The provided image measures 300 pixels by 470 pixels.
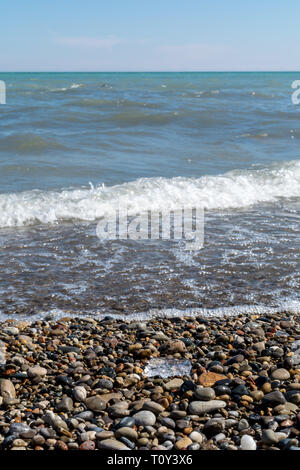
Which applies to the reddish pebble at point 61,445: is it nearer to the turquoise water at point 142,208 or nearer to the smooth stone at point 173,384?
the smooth stone at point 173,384

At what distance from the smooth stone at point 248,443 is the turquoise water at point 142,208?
2.15 metres

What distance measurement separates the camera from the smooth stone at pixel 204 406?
320 cm

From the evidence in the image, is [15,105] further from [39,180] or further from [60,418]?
[60,418]

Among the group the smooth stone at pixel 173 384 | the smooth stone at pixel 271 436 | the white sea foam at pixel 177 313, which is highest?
the white sea foam at pixel 177 313

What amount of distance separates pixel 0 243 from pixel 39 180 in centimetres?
351

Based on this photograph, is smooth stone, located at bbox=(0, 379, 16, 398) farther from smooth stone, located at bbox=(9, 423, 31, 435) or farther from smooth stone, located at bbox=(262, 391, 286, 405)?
smooth stone, located at bbox=(262, 391, 286, 405)

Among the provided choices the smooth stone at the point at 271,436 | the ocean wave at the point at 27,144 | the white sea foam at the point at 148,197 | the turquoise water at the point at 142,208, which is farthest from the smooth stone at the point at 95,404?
the ocean wave at the point at 27,144

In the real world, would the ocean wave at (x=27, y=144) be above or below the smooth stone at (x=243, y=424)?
above

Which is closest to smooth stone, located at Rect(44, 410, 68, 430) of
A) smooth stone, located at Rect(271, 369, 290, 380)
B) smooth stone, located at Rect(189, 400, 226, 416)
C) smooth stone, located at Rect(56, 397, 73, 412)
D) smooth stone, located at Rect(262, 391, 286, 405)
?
smooth stone, located at Rect(56, 397, 73, 412)

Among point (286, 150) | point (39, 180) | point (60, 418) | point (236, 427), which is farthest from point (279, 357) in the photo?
point (286, 150)

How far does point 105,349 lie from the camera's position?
13.2ft

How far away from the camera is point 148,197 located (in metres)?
8.84

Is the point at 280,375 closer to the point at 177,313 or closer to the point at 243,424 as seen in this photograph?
the point at 243,424

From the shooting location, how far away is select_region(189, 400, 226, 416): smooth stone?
3195mm
